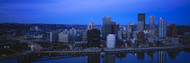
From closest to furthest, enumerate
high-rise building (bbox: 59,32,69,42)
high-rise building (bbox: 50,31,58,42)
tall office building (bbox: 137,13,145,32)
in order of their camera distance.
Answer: high-rise building (bbox: 50,31,58,42) → high-rise building (bbox: 59,32,69,42) → tall office building (bbox: 137,13,145,32)

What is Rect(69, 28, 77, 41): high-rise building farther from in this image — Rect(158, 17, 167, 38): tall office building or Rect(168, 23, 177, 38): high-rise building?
Rect(168, 23, 177, 38): high-rise building

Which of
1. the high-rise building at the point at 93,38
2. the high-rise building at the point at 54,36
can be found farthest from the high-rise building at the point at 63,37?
the high-rise building at the point at 93,38

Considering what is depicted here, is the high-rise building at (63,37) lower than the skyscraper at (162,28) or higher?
lower

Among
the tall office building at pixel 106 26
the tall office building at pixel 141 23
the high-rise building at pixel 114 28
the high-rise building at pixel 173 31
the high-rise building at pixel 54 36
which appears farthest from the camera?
the tall office building at pixel 141 23

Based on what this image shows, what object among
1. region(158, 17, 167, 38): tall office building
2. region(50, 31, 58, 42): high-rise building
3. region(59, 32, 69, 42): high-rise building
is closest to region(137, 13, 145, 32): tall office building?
region(158, 17, 167, 38): tall office building

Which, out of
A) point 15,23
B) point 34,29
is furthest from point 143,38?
point 15,23

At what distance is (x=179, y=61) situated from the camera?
5508 millimetres

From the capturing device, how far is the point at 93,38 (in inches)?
356

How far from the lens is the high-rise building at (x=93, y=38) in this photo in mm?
8855

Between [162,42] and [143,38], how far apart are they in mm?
1102

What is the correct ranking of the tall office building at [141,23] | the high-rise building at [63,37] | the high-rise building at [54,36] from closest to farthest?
the high-rise building at [54,36] < the high-rise building at [63,37] < the tall office building at [141,23]

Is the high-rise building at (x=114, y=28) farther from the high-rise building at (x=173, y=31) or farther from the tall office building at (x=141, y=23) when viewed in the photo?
the high-rise building at (x=173, y=31)

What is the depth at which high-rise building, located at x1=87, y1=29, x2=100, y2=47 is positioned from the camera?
8855 millimetres

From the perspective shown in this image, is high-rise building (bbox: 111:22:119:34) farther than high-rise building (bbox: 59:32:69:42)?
Yes
